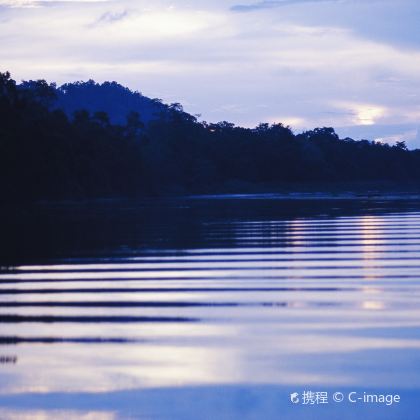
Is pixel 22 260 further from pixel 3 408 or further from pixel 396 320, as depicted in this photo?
pixel 3 408

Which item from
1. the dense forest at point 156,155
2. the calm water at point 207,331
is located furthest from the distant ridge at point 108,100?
the calm water at point 207,331

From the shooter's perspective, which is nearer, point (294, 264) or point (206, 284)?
point (206, 284)

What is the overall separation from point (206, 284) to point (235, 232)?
1036 cm

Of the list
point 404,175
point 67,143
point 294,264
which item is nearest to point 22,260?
point 294,264

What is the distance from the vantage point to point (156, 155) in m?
93.2

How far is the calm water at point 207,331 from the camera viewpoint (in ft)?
23.5

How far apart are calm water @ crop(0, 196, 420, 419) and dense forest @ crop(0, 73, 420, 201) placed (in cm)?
4114

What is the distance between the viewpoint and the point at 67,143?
67.4m

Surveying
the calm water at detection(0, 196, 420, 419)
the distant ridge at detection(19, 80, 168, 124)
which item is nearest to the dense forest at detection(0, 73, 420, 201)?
the distant ridge at detection(19, 80, 168, 124)

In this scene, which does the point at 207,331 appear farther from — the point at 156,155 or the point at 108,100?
the point at 108,100

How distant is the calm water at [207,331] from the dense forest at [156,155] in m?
41.1

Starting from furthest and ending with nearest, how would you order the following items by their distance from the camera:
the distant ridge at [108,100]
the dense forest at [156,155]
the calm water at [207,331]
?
1. the distant ridge at [108,100]
2. the dense forest at [156,155]
3. the calm water at [207,331]

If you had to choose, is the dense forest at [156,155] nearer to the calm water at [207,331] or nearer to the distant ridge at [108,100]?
the distant ridge at [108,100]

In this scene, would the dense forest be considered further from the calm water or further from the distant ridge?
the calm water
